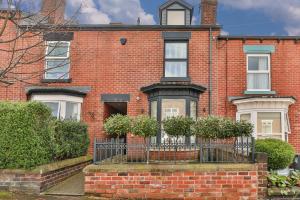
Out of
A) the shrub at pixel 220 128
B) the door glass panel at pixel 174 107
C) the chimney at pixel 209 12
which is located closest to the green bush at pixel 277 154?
the shrub at pixel 220 128

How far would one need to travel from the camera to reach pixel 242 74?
55.4 feet

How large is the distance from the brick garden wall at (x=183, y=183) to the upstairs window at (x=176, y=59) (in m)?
8.51

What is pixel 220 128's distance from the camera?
31.5 feet

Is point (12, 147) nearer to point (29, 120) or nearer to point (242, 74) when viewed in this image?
point (29, 120)

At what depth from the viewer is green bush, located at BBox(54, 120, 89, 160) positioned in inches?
430

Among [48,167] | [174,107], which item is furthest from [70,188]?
[174,107]

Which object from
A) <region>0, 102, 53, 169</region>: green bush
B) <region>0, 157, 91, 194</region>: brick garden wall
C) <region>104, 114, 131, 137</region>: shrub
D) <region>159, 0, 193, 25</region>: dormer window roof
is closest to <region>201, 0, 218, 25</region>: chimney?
<region>159, 0, 193, 25</region>: dormer window roof

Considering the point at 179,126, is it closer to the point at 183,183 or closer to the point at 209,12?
the point at 183,183

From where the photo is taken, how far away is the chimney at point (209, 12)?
18391 millimetres

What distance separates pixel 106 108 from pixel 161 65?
10.6 feet

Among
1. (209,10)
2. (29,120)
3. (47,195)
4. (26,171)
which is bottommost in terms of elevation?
(47,195)

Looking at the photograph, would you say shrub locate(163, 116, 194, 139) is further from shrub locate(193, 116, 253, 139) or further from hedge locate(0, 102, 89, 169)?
hedge locate(0, 102, 89, 169)

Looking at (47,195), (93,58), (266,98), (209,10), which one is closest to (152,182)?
(47,195)

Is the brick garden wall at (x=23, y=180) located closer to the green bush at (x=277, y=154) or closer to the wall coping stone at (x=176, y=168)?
the wall coping stone at (x=176, y=168)
